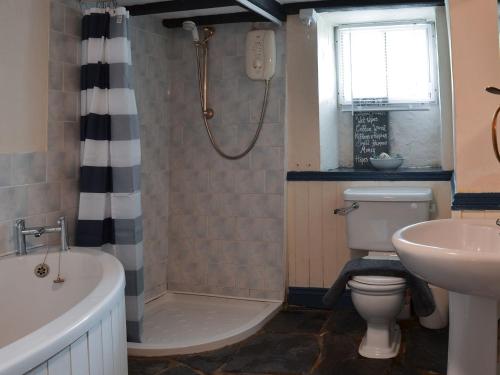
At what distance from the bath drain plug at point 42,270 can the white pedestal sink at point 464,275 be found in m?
1.65

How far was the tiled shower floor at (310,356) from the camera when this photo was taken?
9.15ft

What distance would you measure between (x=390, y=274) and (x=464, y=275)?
1329 mm

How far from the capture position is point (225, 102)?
12.7ft

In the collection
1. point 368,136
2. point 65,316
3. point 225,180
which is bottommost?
point 65,316

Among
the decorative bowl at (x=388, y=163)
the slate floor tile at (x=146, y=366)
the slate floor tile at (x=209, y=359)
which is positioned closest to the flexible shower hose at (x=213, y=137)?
the decorative bowl at (x=388, y=163)

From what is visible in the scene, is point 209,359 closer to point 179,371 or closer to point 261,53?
point 179,371

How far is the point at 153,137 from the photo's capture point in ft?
12.5

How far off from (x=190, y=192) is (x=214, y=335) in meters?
1.18

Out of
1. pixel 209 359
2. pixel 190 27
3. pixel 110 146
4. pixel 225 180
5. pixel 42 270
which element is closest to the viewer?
pixel 42 270

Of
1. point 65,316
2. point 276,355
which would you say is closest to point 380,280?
point 276,355

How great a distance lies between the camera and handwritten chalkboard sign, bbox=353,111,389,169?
3977 mm

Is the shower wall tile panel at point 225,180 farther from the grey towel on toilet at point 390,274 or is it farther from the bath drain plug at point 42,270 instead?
the bath drain plug at point 42,270

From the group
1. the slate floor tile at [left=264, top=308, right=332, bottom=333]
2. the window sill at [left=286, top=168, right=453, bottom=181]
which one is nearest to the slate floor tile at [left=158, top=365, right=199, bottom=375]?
the slate floor tile at [left=264, top=308, right=332, bottom=333]

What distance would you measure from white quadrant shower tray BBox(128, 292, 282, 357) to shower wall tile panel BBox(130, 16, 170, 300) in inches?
8.1
